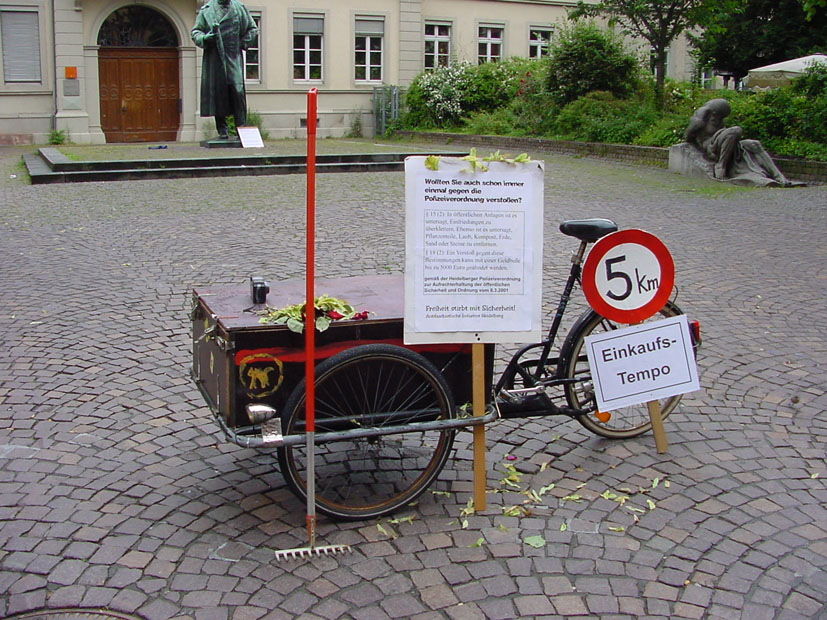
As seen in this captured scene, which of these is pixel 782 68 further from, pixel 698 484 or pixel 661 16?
pixel 698 484

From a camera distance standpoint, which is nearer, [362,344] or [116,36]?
[362,344]

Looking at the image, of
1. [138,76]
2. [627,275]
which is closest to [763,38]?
[138,76]

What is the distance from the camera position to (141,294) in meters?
7.90

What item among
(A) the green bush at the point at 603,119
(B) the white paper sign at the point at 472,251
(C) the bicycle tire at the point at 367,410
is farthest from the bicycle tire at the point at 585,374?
(A) the green bush at the point at 603,119

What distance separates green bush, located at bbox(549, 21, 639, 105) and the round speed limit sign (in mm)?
21313

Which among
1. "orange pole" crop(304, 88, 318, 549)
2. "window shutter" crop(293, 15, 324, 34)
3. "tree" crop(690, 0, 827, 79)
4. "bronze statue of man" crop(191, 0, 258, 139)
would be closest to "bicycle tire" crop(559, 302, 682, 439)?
"orange pole" crop(304, 88, 318, 549)

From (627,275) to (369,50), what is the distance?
1144 inches

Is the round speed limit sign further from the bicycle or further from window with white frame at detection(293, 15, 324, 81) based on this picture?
window with white frame at detection(293, 15, 324, 81)

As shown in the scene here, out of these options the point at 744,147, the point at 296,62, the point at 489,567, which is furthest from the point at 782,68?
the point at 489,567

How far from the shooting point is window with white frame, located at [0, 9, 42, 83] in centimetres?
2706

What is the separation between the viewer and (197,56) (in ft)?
94.7

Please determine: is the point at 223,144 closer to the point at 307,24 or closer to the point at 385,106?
the point at 385,106

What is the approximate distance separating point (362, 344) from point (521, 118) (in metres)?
23.6

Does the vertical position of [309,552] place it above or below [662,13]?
below
